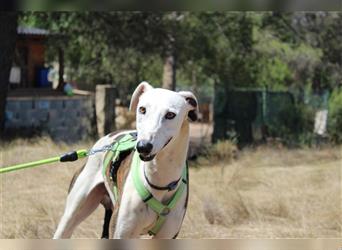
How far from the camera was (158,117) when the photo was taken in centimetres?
351

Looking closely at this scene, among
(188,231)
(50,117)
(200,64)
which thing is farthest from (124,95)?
(188,231)

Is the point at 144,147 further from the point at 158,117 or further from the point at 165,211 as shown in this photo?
the point at 165,211

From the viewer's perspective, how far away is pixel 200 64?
64.2ft

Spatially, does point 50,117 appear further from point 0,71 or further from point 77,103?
point 0,71


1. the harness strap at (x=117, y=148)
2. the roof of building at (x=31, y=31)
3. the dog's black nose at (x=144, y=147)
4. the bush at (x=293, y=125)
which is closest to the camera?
the dog's black nose at (x=144, y=147)

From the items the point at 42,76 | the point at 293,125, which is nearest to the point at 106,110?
the point at 42,76

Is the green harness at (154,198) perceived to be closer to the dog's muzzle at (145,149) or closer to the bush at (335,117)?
the dog's muzzle at (145,149)

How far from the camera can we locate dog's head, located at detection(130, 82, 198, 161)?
3.42 meters

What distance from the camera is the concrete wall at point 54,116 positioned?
16734mm

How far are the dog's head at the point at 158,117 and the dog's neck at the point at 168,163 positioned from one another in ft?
0.41

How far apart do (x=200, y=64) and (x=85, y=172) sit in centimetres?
1506

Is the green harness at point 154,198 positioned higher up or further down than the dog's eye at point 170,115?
further down

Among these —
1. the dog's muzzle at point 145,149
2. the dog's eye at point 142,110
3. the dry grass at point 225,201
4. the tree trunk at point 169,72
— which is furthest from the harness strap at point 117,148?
the tree trunk at point 169,72

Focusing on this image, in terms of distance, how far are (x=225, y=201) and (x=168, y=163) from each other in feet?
14.8
